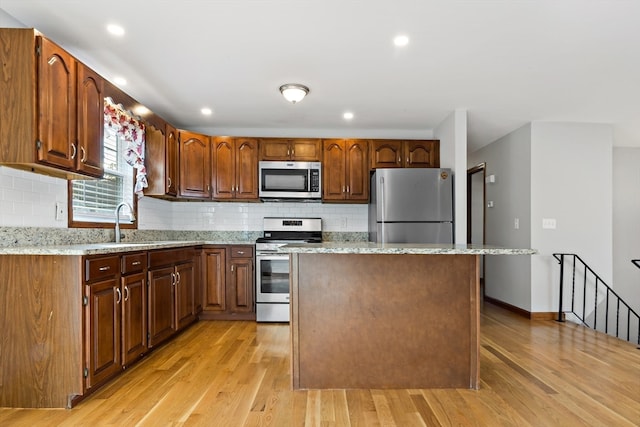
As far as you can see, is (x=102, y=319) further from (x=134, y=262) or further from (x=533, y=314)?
(x=533, y=314)

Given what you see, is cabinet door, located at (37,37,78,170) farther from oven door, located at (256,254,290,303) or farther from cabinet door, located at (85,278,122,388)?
oven door, located at (256,254,290,303)

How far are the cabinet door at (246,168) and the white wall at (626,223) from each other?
5183 millimetres

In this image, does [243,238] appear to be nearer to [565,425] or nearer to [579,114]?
[565,425]

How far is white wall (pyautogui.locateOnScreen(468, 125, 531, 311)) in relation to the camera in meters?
4.48

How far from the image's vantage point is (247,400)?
2221 millimetres

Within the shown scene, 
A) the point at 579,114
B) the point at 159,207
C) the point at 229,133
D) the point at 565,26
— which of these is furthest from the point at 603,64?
the point at 159,207

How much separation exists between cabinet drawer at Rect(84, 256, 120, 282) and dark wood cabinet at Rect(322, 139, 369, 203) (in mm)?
2562

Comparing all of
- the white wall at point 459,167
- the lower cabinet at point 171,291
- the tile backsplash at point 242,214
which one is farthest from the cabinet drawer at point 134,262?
the white wall at point 459,167

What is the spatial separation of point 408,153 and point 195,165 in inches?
101

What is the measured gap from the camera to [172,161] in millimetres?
4082

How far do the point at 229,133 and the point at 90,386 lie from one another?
3.30 m

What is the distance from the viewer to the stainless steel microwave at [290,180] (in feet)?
14.6

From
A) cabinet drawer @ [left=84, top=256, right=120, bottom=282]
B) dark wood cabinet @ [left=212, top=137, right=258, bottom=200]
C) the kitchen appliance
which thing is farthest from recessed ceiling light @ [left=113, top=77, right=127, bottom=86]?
the kitchen appliance

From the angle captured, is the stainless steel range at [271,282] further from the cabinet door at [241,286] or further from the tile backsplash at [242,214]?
the tile backsplash at [242,214]
